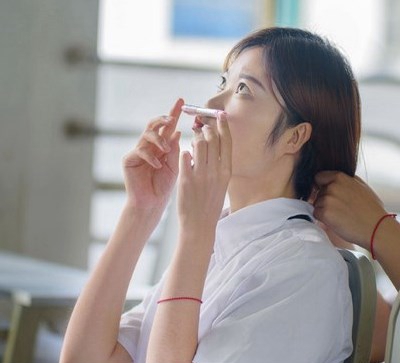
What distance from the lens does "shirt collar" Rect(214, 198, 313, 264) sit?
1611 millimetres

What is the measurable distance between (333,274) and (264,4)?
2.89 m

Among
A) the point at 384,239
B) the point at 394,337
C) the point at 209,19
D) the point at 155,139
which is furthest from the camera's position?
the point at 209,19

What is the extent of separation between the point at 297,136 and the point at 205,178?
173mm

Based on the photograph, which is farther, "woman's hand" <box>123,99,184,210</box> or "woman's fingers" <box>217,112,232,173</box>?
"woman's hand" <box>123,99,184,210</box>

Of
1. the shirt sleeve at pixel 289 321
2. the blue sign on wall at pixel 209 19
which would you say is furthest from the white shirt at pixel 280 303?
the blue sign on wall at pixel 209 19

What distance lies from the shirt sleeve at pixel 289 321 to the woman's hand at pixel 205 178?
0.39 ft

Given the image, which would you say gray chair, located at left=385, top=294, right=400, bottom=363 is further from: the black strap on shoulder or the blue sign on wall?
the blue sign on wall

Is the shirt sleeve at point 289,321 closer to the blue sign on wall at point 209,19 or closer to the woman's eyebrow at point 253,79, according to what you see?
the woman's eyebrow at point 253,79

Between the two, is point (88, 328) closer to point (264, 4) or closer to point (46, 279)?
point (46, 279)

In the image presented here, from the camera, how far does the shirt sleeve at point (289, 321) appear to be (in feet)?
4.75

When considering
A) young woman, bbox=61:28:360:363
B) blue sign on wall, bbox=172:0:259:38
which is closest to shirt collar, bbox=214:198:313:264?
young woman, bbox=61:28:360:363

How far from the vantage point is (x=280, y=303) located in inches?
57.7

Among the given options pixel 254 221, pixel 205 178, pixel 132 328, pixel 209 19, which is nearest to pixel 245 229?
pixel 254 221

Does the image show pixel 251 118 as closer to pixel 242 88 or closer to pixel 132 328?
pixel 242 88
